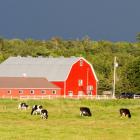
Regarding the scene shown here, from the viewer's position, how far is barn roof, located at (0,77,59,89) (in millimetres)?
85950

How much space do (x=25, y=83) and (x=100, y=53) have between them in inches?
2333

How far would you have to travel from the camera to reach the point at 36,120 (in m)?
40.4

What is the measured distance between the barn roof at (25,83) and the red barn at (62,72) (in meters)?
1.90

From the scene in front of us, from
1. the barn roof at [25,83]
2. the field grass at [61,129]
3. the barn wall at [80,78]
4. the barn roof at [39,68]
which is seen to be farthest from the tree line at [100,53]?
the field grass at [61,129]

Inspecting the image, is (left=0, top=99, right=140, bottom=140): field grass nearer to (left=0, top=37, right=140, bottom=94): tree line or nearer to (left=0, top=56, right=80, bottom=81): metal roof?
(left=0, top=56, right=80, bottom=81): metal roof

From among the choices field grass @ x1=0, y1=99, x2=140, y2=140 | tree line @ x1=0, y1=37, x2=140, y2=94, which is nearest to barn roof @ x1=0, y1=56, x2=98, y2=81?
tree line @ x1=0, y1=37, x2=140, y2=94

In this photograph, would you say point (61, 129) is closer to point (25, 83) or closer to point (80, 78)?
point (25, 83)

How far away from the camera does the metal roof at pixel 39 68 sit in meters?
91.4

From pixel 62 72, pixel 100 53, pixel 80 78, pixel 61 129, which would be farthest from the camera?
pixel 100 53

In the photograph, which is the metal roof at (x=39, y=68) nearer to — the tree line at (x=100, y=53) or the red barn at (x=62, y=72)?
the red barn at (x=62, y=72)

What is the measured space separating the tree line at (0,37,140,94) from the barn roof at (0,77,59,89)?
1431 centimetres

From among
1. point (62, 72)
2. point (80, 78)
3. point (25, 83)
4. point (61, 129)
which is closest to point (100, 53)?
point (80, 78)

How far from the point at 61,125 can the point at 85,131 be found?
389cm

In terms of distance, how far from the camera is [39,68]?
3723 inches
